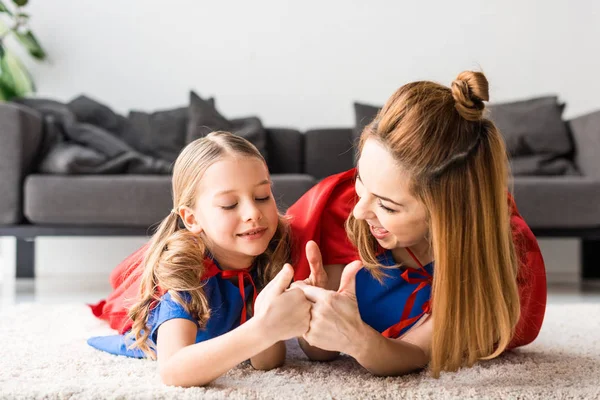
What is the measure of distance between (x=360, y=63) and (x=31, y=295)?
2.27 metres

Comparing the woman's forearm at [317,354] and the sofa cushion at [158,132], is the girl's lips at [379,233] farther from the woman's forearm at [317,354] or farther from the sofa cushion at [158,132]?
the sofa cushion at [158,132]

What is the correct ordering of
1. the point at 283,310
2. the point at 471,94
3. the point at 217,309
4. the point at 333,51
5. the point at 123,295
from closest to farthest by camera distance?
the point at 283,310, the point at 471,94, the point at 217,309, the point at 123,295, the point at 333,51

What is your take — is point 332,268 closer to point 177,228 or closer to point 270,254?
point 270,254

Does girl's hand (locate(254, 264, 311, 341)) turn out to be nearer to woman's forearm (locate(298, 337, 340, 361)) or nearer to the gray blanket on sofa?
woman's forearm (locate(298, 337, 340, 361))

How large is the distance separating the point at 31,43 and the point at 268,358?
2.93 meters

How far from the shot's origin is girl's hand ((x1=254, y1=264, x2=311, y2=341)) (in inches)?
41.2

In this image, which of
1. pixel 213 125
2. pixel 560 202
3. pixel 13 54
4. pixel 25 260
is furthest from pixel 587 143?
pixel 13 54

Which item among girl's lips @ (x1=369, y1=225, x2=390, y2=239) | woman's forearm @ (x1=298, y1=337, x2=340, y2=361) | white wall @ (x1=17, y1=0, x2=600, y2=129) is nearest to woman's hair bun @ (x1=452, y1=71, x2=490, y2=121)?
girl's lips @ (x1=369, y1=225, x2=390, y2=239)

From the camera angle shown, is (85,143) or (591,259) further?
(591,259)

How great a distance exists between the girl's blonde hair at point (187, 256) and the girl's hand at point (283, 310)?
0.79ft

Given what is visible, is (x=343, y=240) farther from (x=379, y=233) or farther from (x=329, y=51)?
(x=329, y=51)

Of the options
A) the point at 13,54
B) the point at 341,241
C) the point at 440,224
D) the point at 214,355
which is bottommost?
the point at 214,355

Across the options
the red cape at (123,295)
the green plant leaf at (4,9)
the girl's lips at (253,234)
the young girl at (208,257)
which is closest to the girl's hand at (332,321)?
the young girl at (208,257)

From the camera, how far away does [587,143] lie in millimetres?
3150
